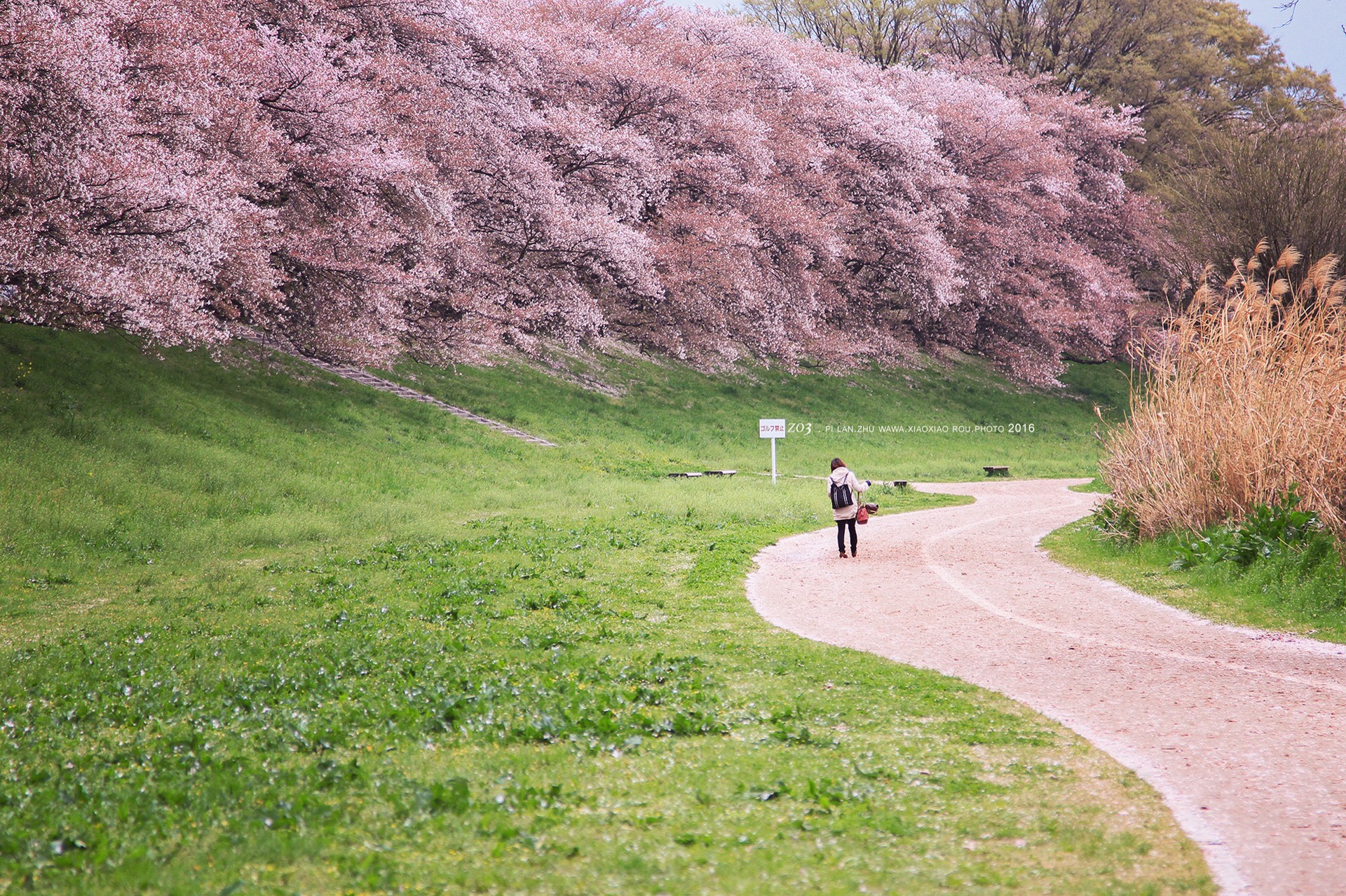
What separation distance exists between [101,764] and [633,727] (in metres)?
3.49

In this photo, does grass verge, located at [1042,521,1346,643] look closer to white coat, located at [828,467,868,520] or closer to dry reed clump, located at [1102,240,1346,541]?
dry reed clump, located at [1102,240,1346,541]

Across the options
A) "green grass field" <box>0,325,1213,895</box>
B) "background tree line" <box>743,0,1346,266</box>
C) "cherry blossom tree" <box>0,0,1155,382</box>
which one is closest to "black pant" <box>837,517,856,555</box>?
"green grass field" <box>0,325,1213,895</box>

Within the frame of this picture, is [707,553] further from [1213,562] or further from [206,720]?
[206,720]

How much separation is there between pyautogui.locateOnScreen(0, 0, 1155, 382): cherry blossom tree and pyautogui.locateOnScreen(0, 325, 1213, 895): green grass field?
14.0 ft

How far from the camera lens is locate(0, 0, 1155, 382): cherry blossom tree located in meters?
20.8

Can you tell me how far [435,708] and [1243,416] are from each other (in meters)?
11.7

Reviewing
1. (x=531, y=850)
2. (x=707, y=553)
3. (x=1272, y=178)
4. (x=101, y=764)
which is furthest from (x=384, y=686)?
(x=1272, y=178)

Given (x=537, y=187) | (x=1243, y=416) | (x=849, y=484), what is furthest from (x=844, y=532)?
(x=537, y=187)

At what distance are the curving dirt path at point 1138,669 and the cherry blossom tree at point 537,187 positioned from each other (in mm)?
13902

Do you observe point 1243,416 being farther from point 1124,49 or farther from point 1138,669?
point 1124,49

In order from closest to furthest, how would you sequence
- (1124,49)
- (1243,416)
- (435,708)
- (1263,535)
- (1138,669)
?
1. (435,708)
2. (1138,669)
3. (1263,535)
4. (1243,416)
5. (1124,49)

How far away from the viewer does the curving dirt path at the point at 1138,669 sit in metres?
6.11

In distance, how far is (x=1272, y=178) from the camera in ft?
74.9

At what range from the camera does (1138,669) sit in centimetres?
998
